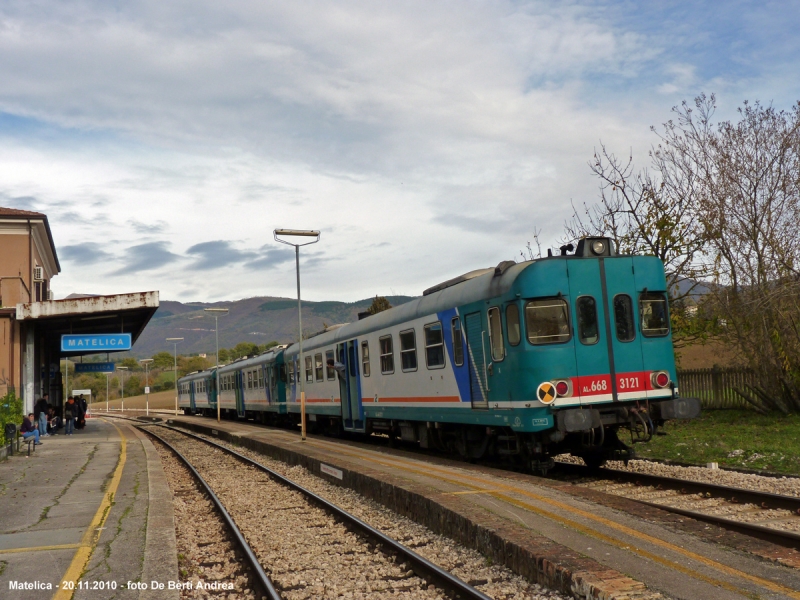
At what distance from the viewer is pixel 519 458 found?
1238 centimetres

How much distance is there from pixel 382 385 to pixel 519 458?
17.4ft

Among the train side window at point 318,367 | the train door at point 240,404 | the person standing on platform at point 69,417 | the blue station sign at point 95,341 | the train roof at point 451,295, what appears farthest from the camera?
the train door at point 240,404

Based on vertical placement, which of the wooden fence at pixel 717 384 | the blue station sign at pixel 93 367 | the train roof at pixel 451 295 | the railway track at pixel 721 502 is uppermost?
the blue station sign at pixel 93 367

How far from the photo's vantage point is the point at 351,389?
774 inches

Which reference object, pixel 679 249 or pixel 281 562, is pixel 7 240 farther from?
pixel 281 562

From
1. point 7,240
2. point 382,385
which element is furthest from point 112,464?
point 7,240

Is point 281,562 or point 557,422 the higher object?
point 557,422

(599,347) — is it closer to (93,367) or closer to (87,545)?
(87,545)

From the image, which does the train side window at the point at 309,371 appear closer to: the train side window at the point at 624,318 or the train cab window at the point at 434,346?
the train cab window at the point at 434,346

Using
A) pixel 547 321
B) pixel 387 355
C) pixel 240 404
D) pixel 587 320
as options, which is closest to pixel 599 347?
pixel 587 320

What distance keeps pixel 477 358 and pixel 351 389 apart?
25.8 ft

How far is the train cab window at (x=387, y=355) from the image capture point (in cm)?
1658

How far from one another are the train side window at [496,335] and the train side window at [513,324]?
7.0 inches

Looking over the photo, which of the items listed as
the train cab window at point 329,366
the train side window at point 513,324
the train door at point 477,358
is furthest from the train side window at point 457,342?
the train cab window at point 329,366
